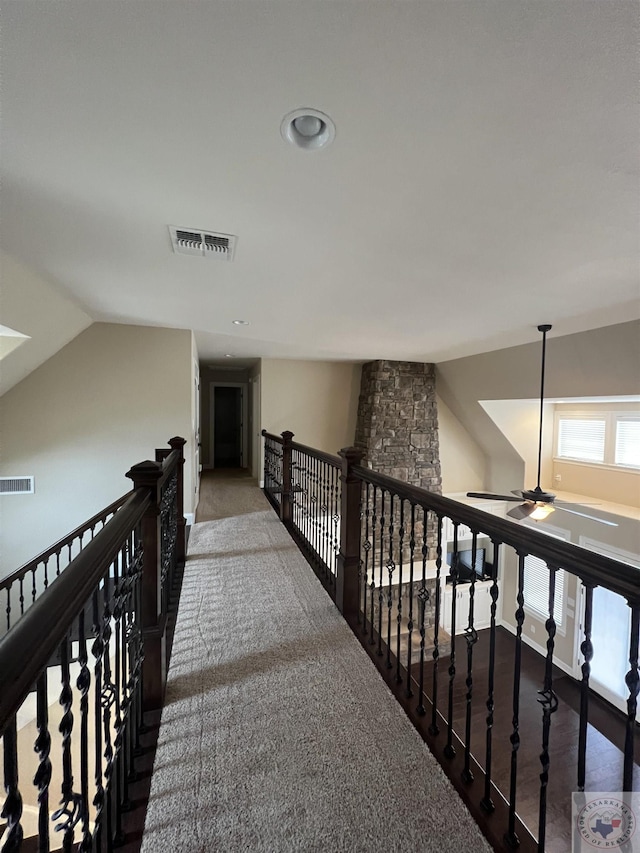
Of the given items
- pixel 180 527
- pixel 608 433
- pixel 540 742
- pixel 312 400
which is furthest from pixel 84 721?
pixel 608 433

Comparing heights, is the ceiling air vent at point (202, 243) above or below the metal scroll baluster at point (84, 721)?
above

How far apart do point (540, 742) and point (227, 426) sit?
818 centimetres

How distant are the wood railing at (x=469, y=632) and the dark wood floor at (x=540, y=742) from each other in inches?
0.7

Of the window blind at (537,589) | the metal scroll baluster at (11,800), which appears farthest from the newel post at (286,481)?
the window blind at (537,589)

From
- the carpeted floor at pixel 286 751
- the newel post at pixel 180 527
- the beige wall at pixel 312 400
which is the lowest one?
the carpeted floor at pixel 286 751

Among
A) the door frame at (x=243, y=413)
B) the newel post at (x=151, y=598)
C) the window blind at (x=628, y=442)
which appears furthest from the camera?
the door frame at (x=243, y=413)

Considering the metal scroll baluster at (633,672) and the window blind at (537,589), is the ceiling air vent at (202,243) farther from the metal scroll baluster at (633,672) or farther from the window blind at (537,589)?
the window blind at (537,589)

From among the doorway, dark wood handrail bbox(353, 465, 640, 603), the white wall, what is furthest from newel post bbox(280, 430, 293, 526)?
the doorway

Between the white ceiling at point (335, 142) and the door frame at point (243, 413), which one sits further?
the door frame at point (243, 413)

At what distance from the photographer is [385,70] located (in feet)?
3.53

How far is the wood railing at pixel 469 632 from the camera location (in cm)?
97

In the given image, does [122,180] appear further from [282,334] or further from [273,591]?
[282,334]

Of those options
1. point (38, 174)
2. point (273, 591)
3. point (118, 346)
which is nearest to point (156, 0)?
point (38, 174)

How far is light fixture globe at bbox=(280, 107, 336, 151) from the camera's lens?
4.06 ft
